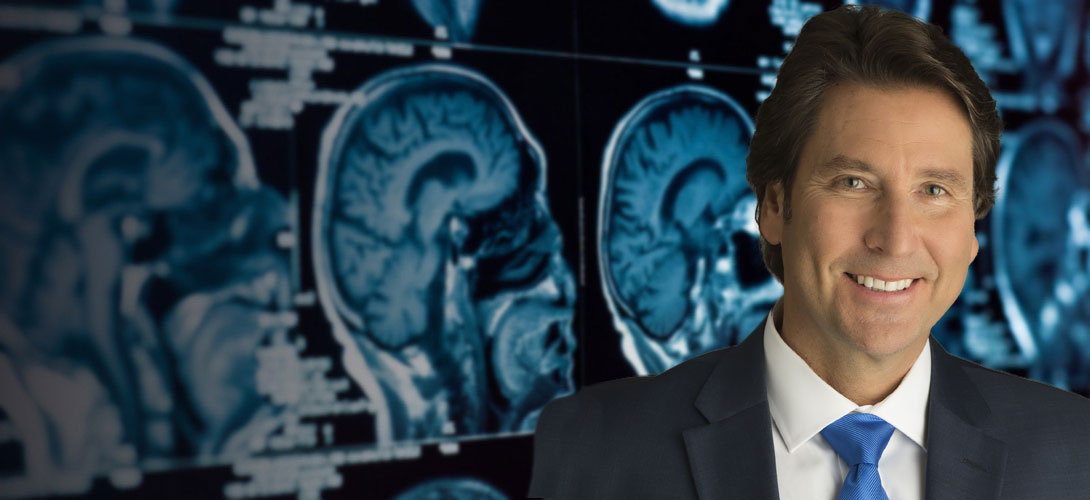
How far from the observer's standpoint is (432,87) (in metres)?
2.29

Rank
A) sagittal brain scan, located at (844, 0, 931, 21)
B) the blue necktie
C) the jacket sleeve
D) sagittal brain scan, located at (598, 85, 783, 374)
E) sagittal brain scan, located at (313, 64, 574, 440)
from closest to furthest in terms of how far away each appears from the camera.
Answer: the blue necktie, the jacket sleeve, sagittal brain scan, located at (313, 64, 574, 440), sagittal brain scan, located at (598, 85, 783, 374), sagittal brain scan, located at (844, 0, 931, 21)

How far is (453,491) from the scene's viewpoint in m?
Result: 2.27

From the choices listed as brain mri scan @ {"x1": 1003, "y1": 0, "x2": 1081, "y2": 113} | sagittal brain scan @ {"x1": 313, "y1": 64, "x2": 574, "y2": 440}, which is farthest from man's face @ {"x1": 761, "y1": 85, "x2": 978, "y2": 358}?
brain mri scan @ {"x1": 1003, "y1": 0, "x2": 1081, "y2": 113}

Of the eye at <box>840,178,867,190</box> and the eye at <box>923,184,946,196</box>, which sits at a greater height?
the eye at <box>840,178,867,190</box>

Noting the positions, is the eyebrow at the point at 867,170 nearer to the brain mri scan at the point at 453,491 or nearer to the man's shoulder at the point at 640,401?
the man's shoulder at the point at 640,401

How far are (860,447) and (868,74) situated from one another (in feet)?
1.51

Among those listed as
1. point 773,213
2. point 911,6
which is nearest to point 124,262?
point 773,213

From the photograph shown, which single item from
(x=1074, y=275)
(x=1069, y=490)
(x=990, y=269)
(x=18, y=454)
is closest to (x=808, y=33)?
(x=1069, y=490)

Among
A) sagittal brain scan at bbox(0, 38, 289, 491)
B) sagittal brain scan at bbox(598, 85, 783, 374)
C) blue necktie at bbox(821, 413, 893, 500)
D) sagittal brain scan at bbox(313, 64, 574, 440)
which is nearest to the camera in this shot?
blue necktie at bbox(821, 413, 893, 500)

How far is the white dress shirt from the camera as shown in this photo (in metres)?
1.15

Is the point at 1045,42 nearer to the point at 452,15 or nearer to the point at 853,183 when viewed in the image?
the point at 452,15

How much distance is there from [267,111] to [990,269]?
7.60ft

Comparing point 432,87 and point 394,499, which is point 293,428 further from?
point 432,87

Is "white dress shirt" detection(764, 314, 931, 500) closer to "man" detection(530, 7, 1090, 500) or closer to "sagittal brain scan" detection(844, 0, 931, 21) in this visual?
"man" detection(530, 7, 1090, 500)
